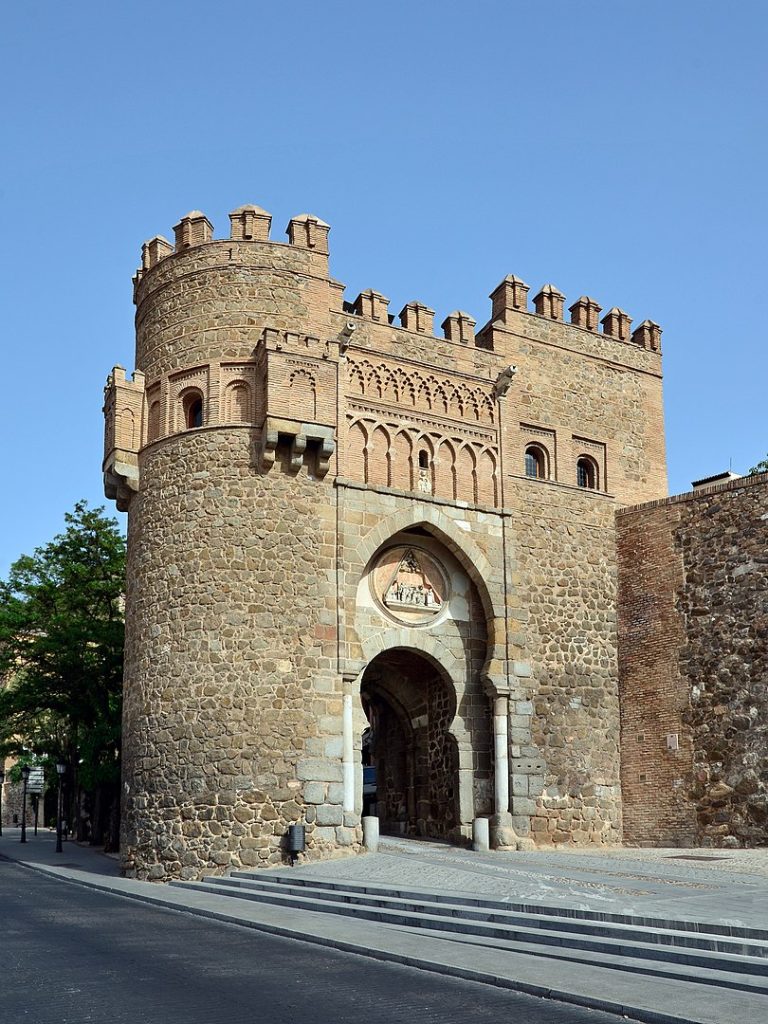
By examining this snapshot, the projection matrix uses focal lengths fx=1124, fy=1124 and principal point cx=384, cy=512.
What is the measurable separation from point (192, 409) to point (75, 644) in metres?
8.84

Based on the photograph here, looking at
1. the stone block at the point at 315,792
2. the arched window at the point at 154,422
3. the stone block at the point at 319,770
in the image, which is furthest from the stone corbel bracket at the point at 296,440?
the stone block at the point at 315,792

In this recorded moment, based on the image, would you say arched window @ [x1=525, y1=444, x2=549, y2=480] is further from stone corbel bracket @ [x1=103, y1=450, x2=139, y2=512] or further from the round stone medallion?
stone corbel bracket @ [x1=103, y1=450, x2=139, y2=512]

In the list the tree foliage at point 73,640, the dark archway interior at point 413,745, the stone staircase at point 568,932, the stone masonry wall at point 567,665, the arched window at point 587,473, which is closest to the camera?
the stone staircase at point 568,932

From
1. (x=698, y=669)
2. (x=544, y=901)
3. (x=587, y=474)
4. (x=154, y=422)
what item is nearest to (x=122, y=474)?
(x=154, y=422)

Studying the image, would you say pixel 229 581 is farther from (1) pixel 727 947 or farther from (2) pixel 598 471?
(1) pixel 727 947

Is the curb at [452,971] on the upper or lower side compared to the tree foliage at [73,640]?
lower

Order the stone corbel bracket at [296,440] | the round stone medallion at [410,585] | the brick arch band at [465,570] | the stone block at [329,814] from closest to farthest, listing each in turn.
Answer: the stone block at [329,814], the stone corbel bracket at [296,440], the brick arch band at [465,570], the round stone medallion at [410,585]

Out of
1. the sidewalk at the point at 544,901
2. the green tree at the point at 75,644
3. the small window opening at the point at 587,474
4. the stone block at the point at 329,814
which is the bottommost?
the sidewalk at the point at 544,901

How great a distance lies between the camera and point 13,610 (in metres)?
26.6

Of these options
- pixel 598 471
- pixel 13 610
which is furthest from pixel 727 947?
pixel 13 610

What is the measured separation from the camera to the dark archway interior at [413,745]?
20703 mm

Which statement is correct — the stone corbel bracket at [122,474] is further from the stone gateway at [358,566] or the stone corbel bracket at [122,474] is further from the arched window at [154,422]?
the arched window at [154,422]

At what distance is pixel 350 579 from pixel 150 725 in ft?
13.3

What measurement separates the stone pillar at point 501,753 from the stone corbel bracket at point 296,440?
5.34 metres
